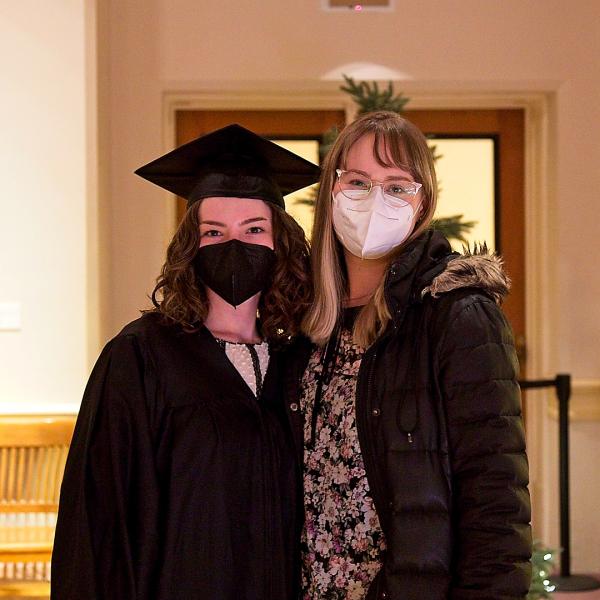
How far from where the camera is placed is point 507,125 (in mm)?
5059

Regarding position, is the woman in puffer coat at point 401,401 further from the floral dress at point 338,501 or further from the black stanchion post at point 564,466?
the black stanchion post at point 564,466

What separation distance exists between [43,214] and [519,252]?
8.16ft

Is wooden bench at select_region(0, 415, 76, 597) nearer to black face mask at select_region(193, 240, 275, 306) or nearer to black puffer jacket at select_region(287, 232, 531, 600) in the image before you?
black face mask at select_region(193, 240, 275, 306)

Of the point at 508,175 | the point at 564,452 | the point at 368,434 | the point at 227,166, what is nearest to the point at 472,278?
the point at 368,434

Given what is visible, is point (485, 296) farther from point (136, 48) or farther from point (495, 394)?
point (136, 48)

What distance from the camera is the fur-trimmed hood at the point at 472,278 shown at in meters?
1.82

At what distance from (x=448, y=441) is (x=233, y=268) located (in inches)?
23.3

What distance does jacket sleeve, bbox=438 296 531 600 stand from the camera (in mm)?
1718

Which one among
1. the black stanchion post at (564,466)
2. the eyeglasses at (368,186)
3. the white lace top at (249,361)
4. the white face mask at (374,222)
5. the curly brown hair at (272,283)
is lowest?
the black stanchion post at (564,466)

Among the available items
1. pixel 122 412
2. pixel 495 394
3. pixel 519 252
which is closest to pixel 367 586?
pixel 495 394

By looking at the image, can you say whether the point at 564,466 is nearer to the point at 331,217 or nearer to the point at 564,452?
the point at 564,452

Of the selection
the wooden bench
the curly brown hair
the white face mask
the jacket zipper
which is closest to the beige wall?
the wooden bench

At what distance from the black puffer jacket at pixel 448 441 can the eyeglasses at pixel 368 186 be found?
208 mm


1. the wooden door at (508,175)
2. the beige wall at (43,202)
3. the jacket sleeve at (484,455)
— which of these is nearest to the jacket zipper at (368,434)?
the jacket sleeve at (484,455)
